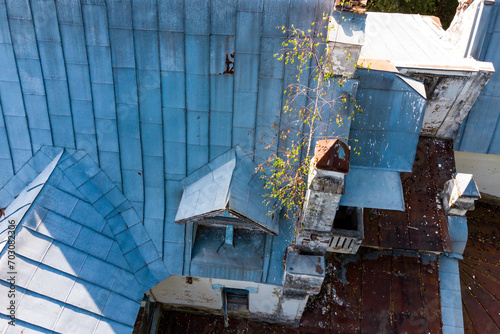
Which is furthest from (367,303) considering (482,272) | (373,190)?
(482,272)

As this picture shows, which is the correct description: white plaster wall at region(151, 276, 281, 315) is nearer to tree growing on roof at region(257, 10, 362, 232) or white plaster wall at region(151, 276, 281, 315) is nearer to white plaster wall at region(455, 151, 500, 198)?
tree growing on roof at region(257, 10, 362, 232)

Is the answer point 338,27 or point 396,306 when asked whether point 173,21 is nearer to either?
point 338,27

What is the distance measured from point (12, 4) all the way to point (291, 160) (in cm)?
695

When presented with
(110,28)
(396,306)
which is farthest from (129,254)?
(396,306)

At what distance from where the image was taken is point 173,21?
23.9 feet

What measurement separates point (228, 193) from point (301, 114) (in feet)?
7.22

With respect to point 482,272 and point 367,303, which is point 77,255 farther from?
point 482,272

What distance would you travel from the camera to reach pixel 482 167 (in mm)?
12188

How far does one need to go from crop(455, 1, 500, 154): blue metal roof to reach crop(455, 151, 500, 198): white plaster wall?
95cm

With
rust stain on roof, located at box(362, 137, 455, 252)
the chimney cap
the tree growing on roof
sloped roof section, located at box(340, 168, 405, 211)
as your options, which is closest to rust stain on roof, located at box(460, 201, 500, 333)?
rust stain on roof, located at box(362, 137, 455, 252)

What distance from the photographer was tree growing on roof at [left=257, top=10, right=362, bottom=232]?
21.8 feet

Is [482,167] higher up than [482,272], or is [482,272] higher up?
[482,167]

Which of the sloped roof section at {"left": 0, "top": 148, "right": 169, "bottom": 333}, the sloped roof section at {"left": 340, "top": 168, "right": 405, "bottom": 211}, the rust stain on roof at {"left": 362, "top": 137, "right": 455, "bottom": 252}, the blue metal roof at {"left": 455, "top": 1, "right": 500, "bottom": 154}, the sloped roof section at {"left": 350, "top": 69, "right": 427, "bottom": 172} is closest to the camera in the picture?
the sloped roof section at {"left": 0, "top": 148, "right": 169, "bottom": 333}

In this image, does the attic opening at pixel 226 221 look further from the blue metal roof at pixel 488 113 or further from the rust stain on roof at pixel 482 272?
the rust stain on roof at pixel 482 272
